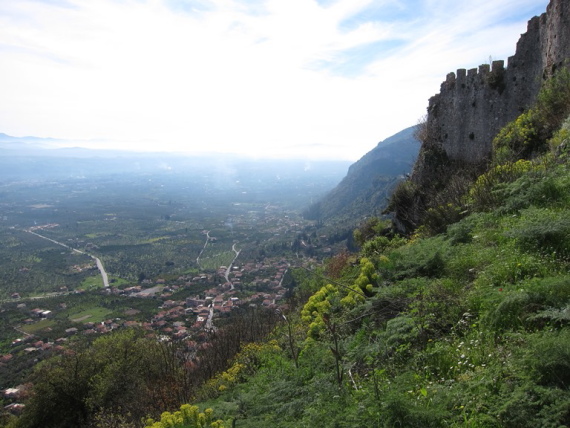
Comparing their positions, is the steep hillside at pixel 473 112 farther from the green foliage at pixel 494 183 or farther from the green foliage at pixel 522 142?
the green foliage at pixel 494 183

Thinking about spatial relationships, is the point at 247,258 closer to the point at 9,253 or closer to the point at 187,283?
the point at 187,283

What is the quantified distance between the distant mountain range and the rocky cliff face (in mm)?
60036

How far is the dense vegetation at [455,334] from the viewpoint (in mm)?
2705

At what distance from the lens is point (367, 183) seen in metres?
92.4

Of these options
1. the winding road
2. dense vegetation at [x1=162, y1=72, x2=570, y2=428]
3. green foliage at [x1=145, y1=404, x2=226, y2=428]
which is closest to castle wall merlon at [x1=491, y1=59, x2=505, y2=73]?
dense vegetation at [x1=162, y1=72, x2=570, y2=428]

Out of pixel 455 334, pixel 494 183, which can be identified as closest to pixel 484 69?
pixel 494 183

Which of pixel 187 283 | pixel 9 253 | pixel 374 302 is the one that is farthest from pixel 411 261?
pixel 9 253

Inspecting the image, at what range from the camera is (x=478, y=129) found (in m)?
13.3

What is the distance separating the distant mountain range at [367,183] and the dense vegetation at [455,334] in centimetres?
6702

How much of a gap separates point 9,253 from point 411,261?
272ft

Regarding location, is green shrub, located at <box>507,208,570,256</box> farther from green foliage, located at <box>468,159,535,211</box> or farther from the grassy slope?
green foliage, located at <box>468,159,535,211</box>

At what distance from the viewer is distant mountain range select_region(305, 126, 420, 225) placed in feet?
259

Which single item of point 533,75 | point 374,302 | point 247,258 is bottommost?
point 247,258

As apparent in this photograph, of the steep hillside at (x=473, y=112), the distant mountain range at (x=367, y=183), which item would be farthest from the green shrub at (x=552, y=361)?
the distant mountain range at (x=367, y=183)
